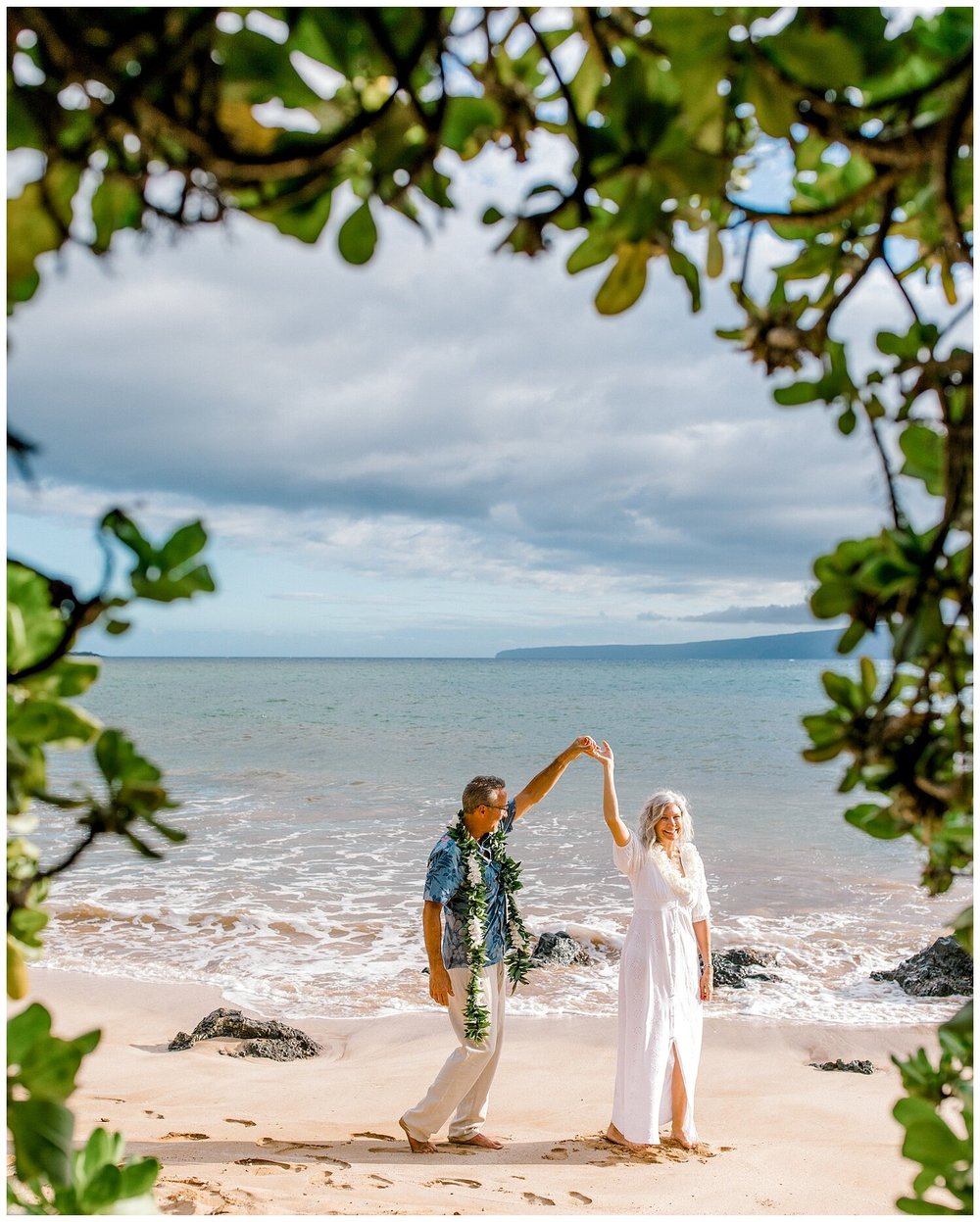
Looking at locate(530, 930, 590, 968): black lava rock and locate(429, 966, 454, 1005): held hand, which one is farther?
locate(530, 930, 590, 968): black lava rock

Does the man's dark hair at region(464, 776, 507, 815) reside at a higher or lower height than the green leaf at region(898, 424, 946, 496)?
lower

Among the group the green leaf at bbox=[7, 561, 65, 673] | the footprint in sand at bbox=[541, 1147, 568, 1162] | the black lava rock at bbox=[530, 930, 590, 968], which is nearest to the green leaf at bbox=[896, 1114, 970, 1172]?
the green leaf at bbox=[7, 561, 65, 673]

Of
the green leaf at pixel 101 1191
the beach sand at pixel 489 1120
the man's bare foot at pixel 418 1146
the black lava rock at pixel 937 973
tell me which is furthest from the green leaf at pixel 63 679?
the black lava rock at pixel 937 973

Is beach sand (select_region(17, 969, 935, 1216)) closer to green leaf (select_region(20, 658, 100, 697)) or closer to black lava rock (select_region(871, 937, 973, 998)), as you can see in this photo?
black lava rock (select_region(871, 937, 973, 998))

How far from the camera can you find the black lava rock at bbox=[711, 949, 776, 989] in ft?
25.8

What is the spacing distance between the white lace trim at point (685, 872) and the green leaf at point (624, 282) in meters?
4.45

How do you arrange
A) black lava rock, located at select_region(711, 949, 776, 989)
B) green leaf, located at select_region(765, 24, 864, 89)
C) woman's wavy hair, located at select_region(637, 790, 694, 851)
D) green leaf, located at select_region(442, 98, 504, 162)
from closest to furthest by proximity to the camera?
green leaf, located at select_region(765, 24, 864, 89) → green leaf, located at select_region(442, 98, 504, 162) → woman's wavy hair, located at select_region(637, 790, 694, 851) → black lava rock, located at select_region(711, 949, 776, 989)

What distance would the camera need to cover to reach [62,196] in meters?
0.73

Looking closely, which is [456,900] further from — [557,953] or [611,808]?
[557,953]

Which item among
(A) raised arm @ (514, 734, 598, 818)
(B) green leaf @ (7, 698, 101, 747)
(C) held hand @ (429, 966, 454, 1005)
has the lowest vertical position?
(C) held hand @ (429, 966, 454, 1005)

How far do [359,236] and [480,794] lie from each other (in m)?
4.32

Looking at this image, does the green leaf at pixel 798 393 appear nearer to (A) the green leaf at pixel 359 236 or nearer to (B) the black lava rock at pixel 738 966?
(A) the green leaf at pixel 359 236

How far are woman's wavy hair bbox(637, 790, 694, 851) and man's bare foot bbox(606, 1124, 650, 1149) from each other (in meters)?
1.45

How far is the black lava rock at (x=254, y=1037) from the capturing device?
247 inches
